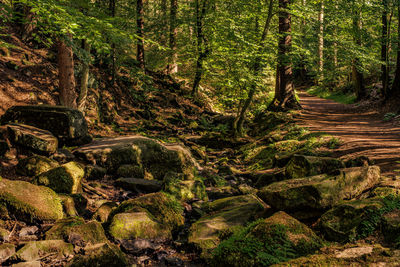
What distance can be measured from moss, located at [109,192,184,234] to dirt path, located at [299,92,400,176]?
15.4 ft

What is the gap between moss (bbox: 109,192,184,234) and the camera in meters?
5.48

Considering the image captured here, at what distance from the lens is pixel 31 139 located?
22.0 feet

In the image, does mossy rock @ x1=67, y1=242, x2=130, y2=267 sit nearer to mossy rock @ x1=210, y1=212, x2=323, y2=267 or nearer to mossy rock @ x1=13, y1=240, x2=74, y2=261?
mossy rock @ x1=13, y1=240, x2=74, y2=261

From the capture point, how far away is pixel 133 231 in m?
4.92

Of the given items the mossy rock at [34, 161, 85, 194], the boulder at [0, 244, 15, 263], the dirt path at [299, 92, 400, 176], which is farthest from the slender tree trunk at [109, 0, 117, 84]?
the boulder at [0, 244, 15, 263]

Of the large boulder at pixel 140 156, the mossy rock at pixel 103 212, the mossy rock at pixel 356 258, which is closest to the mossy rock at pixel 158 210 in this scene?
the mossy rock at pixel 103 212

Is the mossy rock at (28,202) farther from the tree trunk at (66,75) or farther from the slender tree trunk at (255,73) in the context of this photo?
the slender tree trunk at (255,73)

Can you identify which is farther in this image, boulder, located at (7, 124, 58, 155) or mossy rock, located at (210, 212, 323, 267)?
boulder, located at (7, 124, 58, 155)

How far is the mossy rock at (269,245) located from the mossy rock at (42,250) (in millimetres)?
2273

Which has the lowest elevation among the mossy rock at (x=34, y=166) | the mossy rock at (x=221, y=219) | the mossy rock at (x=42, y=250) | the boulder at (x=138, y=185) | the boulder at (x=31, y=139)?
the mossy rock at (x=221, y=219)

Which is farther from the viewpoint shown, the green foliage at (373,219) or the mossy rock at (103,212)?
the mossy rock at (103,212)

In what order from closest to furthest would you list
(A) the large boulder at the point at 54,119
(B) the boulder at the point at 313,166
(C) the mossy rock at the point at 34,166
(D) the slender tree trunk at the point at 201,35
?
(C) the mossy rock at the point at 34,166
(B) the boulder at the point at 313,166
(A) the large boulder at the point at 54,119
(D) the slender tree trunk at the point at 201,35

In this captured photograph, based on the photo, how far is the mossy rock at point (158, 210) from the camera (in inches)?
213

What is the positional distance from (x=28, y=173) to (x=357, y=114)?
16.0 metres
